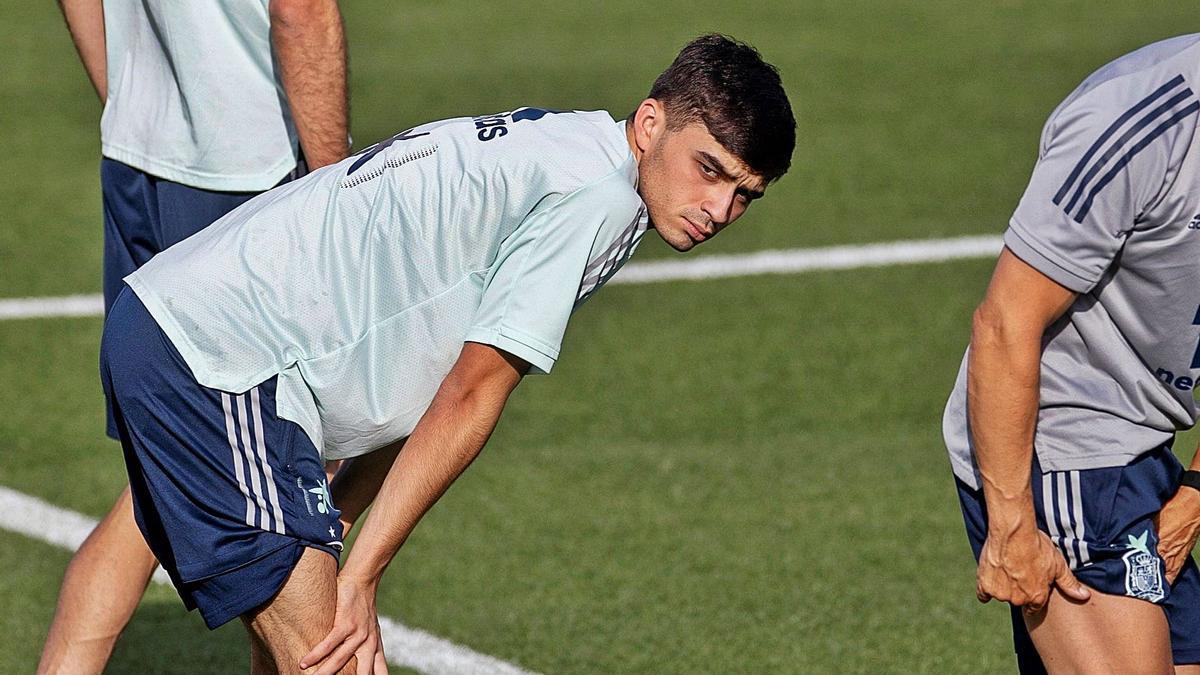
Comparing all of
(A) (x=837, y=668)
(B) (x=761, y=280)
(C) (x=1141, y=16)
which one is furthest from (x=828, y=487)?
(C) (x=1141, y=16)

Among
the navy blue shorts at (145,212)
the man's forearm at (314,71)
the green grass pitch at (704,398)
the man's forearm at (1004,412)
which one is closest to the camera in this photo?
the man's forearm at (1004,412)

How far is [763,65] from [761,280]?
16.5 feet

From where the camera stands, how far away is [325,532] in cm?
361

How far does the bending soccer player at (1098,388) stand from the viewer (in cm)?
319

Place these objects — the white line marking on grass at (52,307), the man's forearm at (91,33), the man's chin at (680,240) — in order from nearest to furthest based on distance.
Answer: the man's chin at (680,240)
the man's forearm at (91,33)
the white line marking on grass at (52,307)

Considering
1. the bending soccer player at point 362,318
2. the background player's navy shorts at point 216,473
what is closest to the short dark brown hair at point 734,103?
the bending soccer player at point 362,318

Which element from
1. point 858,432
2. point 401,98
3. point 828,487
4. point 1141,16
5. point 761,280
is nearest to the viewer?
point 828,487

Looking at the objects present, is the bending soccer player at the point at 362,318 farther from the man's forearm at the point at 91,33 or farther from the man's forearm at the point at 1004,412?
the man's forearm at the point at 91,33

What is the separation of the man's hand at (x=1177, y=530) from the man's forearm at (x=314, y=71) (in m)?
2.22

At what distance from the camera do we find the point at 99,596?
4484 millimetres

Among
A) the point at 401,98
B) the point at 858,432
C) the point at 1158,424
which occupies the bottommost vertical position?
the point at 401,98

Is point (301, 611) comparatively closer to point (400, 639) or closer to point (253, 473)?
point (253, 473)

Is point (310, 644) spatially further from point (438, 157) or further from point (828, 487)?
point (828, 487)

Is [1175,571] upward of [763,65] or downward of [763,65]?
downward
